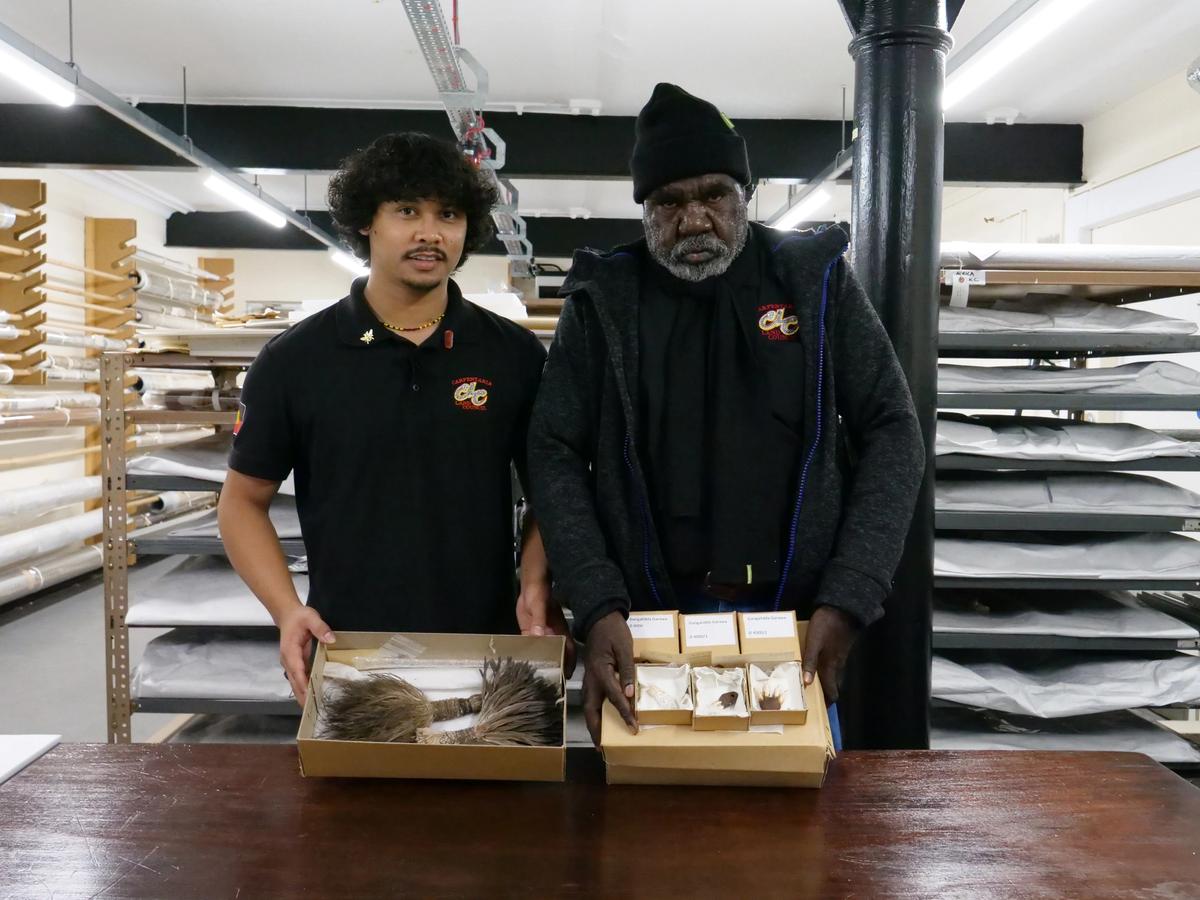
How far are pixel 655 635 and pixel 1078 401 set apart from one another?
2.01m

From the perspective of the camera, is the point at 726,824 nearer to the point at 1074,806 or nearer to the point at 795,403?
the point at 1074,806

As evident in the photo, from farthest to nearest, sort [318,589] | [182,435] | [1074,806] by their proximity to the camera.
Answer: [182,435] < [318,589] < [1074,806]

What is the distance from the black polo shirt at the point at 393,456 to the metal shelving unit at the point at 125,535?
4.13 ft

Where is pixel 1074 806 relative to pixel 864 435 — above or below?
below

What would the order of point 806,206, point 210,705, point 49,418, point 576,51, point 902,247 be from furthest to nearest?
point 806,206 < point 49,418 < point 576,51 < point 210,705 < point 902,247

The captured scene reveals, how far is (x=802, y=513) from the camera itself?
4.51 feet

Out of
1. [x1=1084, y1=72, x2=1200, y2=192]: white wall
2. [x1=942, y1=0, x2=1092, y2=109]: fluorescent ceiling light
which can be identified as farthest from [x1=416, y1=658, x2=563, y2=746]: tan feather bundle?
[x1=1084, y1=72, x2=1200, y2=192]: white wall

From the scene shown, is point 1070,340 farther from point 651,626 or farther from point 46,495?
point 46,495

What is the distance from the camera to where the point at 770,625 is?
1.11 metres

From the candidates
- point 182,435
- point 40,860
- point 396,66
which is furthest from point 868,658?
point 182,435

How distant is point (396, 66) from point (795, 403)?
4.95 m

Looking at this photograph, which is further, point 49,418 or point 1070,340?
point 49,418

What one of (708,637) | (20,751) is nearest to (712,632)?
(708,637)

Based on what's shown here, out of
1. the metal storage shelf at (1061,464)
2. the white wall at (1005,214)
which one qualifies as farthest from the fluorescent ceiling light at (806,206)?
the metal storage shelf at (1061,464)
